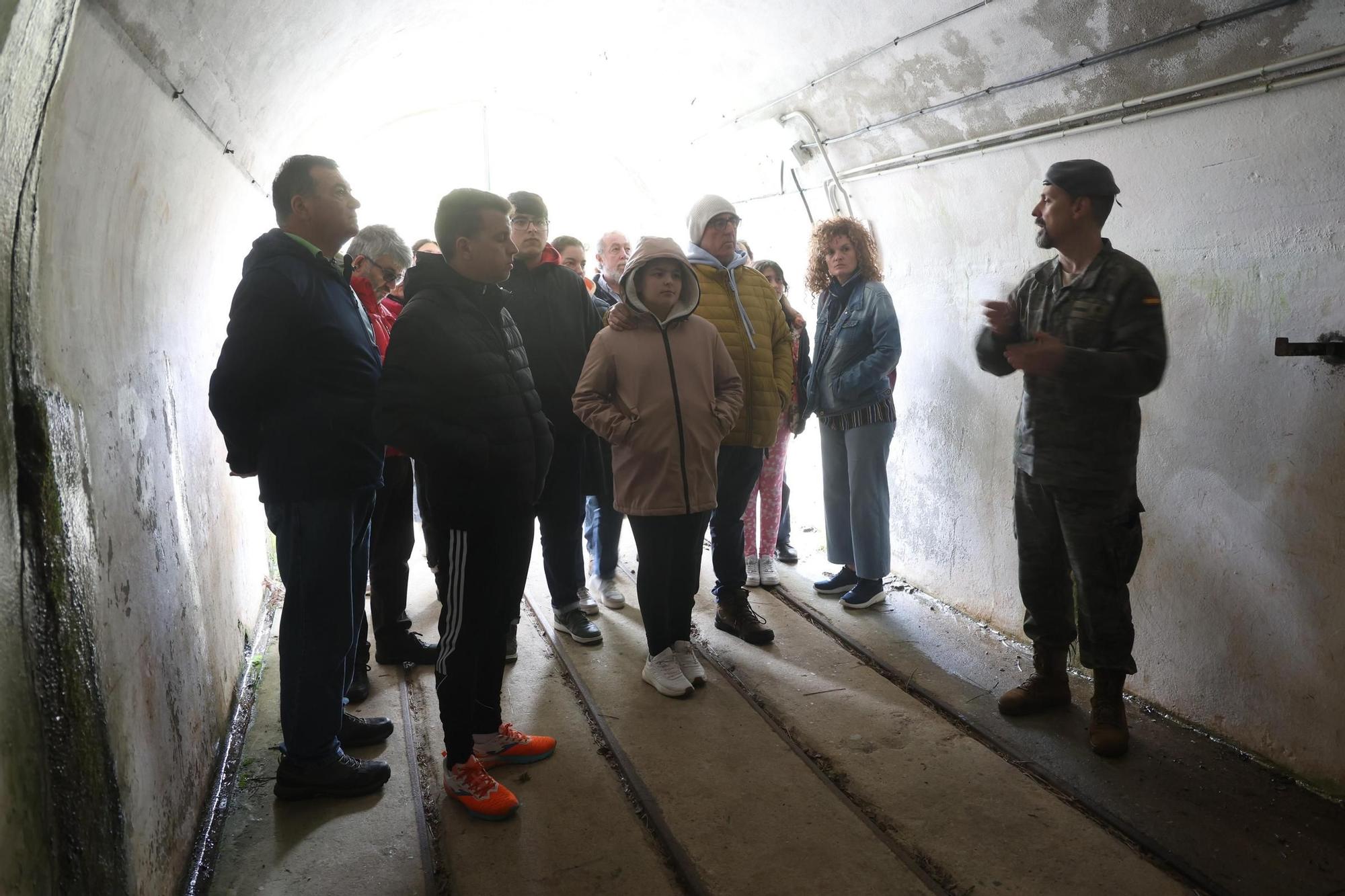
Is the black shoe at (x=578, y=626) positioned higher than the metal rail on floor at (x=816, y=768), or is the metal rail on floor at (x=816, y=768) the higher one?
the black shoe at (x=578, y=626)

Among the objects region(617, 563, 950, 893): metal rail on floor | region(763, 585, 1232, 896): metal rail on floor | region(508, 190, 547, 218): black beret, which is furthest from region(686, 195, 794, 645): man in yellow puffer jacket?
region(508, 190, 547, 218): black beret

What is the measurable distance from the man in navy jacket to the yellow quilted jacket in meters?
1.54

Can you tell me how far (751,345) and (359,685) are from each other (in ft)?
6.92

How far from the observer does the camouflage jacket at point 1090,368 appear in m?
2.71

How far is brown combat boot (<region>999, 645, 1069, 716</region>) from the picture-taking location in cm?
319

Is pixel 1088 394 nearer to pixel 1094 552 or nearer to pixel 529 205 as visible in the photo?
pixel 1094 552

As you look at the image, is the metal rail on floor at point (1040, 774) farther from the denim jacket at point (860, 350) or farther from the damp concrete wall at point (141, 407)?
the damp concrete wall at point (141, 407)

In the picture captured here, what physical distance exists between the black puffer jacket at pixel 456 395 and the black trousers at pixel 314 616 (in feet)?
1.19

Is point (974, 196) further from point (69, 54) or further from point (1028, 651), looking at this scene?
point (69, 54)

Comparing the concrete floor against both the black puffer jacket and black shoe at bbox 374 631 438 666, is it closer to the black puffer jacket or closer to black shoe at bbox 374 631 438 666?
black shoe at bbox 374 631 438 666

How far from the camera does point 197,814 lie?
2508mm

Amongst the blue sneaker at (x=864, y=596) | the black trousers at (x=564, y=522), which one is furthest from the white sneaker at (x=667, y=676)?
the blue sneaker at (x=864, y=596)

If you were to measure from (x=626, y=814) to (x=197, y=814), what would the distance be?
4.00 ft

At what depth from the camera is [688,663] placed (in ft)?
11.6
